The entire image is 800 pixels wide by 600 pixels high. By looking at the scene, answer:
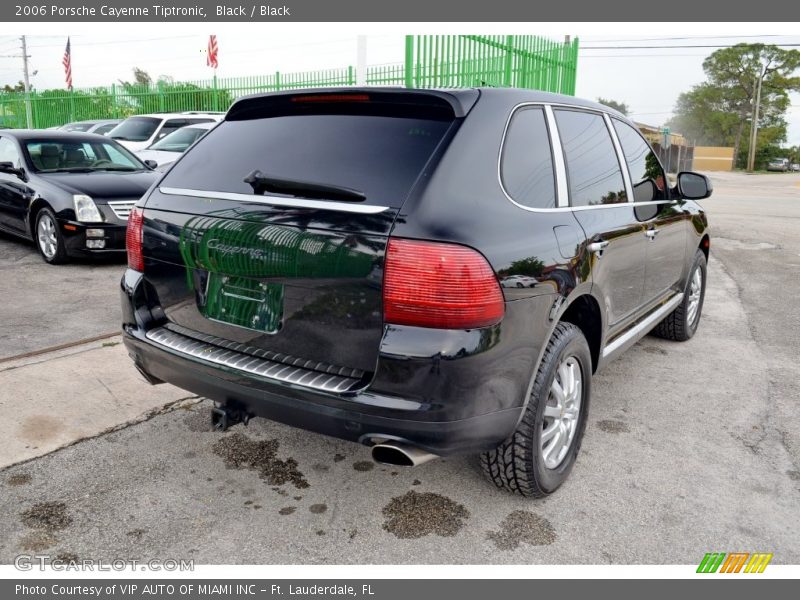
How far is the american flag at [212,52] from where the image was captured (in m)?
22.8

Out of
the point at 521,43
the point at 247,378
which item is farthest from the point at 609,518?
the point at 521,43

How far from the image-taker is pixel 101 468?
10.6 ft

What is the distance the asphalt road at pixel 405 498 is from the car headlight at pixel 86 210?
4.24 meters

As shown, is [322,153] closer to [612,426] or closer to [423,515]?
[423,515]

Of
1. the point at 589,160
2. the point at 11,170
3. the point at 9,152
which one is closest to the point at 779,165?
the point at 9,152

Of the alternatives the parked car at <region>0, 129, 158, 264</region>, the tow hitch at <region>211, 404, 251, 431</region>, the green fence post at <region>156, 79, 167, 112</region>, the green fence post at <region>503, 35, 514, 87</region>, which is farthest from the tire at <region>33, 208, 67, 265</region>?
the green fence post at <region>156, 79, 167, 112</region>

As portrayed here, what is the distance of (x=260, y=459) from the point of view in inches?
133

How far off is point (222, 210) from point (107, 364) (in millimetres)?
2227

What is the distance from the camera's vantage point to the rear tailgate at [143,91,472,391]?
2.48 metres

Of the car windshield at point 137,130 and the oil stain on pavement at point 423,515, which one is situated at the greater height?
the car windshield at point 137,130

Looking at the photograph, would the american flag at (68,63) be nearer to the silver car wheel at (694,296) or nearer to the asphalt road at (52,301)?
the asphalt road at (52,301)

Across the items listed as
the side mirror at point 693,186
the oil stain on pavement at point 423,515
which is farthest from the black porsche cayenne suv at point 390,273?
the side mirror at point 693,186

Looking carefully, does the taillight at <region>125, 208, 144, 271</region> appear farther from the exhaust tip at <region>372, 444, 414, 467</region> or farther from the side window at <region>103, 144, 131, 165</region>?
the side window at <region>103, 144, 131, 165</region>

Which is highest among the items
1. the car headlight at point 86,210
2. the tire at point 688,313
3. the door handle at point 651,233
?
the door handle at point 651,233
